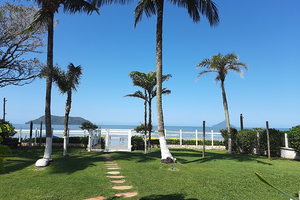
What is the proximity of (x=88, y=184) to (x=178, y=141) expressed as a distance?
532 inches

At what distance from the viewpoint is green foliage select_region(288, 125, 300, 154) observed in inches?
427

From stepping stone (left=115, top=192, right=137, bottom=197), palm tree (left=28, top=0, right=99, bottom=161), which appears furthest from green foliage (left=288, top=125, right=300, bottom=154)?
palm tree (left=28, top=0, right=99, bottom=161)

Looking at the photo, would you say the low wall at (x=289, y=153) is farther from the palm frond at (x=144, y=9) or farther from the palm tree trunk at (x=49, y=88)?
the palm tree trunk at (x=49, y=88)

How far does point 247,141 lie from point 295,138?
3184mm

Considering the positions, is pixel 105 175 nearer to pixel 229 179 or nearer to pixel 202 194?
pixel 202 194

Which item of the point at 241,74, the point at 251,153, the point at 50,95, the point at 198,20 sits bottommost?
the point at 251,153

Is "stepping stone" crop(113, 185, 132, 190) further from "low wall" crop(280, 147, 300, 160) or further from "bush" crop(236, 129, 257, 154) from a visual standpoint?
"bush" crop(236, 129, 257, 154)

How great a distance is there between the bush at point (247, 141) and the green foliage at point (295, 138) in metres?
2.34

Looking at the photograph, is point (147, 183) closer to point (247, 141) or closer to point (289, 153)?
point (289, 153)

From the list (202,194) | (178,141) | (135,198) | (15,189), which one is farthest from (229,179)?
(178,141)

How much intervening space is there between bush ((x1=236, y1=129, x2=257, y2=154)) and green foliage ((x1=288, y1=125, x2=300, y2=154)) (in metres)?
2.34

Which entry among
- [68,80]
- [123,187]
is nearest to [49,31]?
[68,80]

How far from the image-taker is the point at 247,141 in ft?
45.1

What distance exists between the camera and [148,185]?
5438mm
